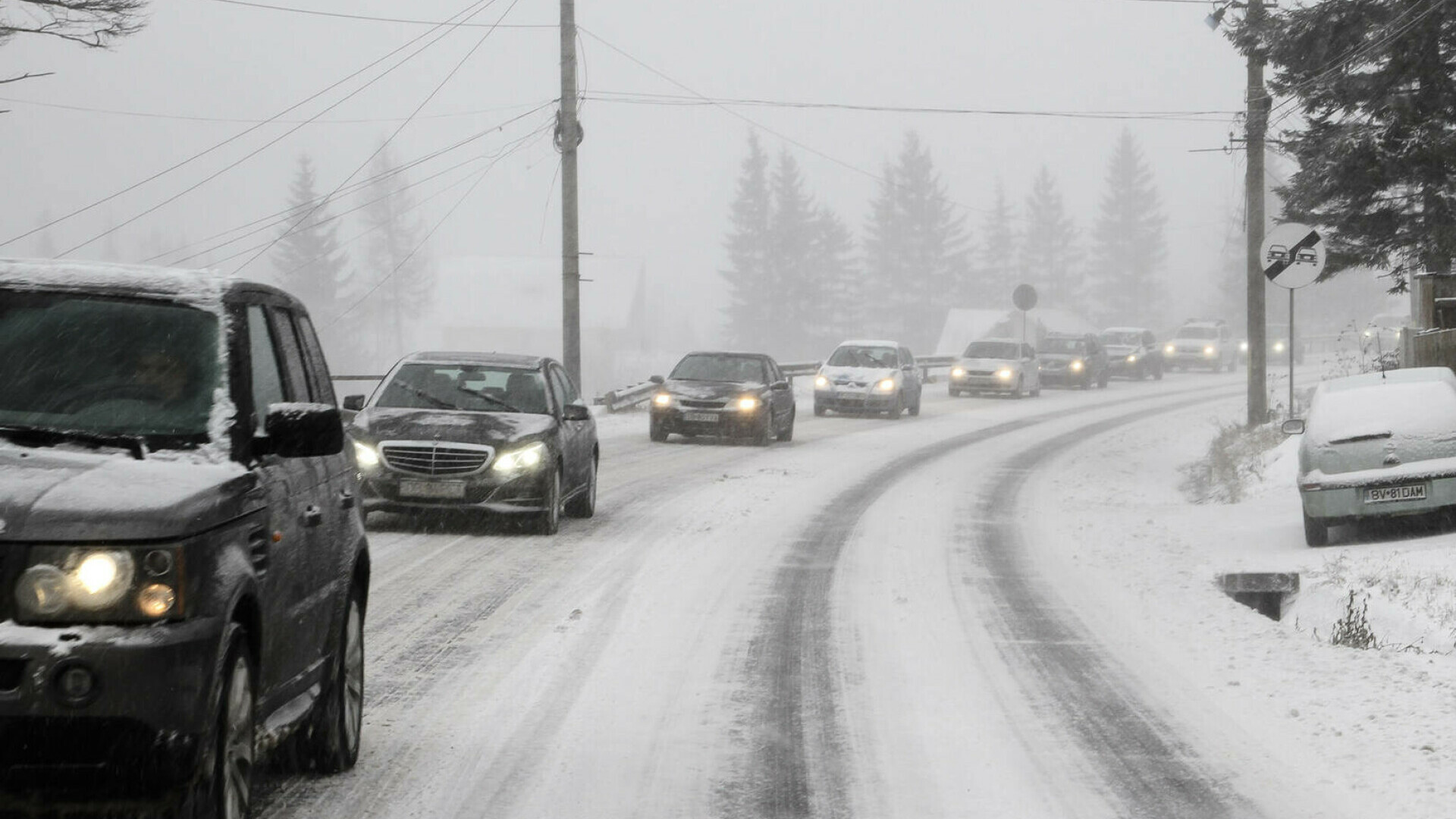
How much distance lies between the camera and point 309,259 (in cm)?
11431

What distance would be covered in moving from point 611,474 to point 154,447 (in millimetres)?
16583

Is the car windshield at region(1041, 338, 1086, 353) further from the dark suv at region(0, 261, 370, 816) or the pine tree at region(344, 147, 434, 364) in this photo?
the pine tree at region(344, 147, 434, 364)

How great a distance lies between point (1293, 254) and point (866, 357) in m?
16.0

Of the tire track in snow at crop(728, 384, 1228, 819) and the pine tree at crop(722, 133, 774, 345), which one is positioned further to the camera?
the pine tree at crop(722, 133, 774, 345)

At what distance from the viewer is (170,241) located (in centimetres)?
19512

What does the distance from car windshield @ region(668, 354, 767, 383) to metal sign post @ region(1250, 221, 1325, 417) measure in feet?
29.8

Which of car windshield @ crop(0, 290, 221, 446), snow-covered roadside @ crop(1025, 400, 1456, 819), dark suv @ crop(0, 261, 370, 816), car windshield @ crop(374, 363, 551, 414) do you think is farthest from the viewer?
car windshield @ crop(374, 363, 551, 414)

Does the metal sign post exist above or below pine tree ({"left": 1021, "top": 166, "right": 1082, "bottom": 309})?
below

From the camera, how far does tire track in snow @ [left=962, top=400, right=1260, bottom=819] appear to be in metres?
6.29

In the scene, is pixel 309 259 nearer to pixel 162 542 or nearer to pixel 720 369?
pixel 720 369

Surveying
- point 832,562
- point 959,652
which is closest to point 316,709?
point 959,652

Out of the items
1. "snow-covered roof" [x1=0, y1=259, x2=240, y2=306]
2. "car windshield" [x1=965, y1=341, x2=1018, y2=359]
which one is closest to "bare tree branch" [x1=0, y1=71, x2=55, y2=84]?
"snow-covered roof" [x1=0, y1=259, x2=240, y2=306]

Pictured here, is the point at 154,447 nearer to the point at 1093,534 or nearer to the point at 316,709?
the point at 316,709

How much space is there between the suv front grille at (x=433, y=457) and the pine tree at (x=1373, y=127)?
14.0m
